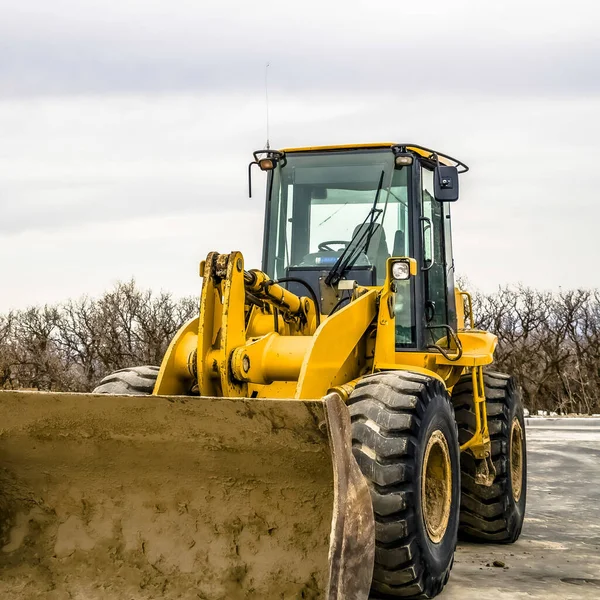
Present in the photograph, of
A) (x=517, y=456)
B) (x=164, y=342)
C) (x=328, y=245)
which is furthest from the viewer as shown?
(x=164, y=342)

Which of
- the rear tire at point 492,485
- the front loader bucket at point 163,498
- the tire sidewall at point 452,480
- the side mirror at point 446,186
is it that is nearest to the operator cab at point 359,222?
the side mirror at point 446,186

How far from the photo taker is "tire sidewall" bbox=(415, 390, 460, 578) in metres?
5.41

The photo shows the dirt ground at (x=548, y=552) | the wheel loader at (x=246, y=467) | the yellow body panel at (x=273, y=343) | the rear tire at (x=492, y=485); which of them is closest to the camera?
the wheel loader at (x=246, y=467)

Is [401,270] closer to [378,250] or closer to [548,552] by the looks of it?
[378,250]

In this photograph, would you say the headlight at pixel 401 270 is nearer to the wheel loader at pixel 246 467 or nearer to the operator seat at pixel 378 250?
the wheel loader at pixel 246 467

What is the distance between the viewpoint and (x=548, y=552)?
732 cm

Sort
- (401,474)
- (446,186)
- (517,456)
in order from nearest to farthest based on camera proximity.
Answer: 1. (401,474)
2. (446,186)
3. (517,456)

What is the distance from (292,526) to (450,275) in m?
3.73

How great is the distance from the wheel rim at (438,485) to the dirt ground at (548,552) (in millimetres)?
409

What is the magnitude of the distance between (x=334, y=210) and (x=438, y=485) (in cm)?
224

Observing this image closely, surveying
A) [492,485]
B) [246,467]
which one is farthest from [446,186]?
[246,467]

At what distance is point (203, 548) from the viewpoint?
5.01m

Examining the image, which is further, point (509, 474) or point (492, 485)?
point (509, 474)

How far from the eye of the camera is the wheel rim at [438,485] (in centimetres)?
585
